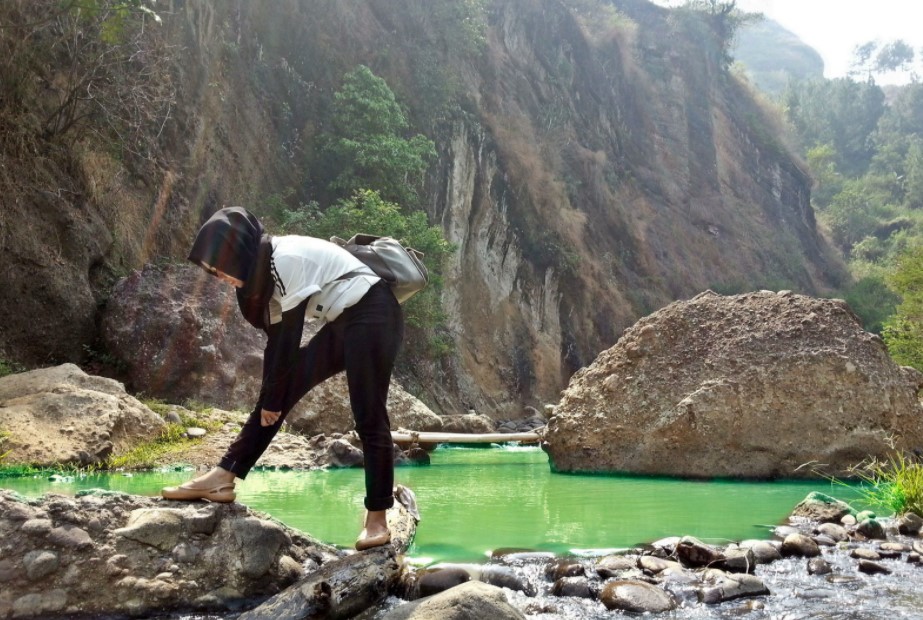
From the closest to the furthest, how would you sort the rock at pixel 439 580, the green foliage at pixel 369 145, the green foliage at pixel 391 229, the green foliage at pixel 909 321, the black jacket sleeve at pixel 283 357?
1. the black jacket sleeve at pixel 283 357
2. the rock at pixel 439 580
3. the green foliage at pixel 391 229
4. the green foliage at pixel 369 145
5. the green foliage at pixel 909 321

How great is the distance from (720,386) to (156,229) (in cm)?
978

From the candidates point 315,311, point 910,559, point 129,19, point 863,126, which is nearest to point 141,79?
point 129,19

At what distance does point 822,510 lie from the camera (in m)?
4.92

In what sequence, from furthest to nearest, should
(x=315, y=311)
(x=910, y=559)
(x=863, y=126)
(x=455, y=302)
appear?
(x=863, y=126) → (x=455, y=302) → (x=910, y=559) → (x=315, y=311)

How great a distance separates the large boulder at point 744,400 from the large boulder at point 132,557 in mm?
5368

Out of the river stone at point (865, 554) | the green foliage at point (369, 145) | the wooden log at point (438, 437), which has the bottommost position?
the river stone at point (865, 554)

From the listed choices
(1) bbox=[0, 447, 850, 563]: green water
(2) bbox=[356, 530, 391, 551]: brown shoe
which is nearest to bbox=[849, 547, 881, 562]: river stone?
(1) bbox=[0, 447, 850, 563]: green water

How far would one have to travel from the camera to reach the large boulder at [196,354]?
9930 mm

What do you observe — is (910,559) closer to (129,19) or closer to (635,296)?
(129,19)

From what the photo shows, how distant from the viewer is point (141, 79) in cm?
1285

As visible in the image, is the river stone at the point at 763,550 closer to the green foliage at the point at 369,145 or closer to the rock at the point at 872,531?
the rock at the point at 872,531

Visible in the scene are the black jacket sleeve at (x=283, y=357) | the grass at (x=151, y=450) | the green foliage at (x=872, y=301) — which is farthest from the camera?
the green foliage at (x=872, y=301)

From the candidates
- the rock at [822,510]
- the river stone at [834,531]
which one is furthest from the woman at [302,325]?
the rock at [822,510]

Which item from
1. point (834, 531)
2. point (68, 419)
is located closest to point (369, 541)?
point (834, 531)
